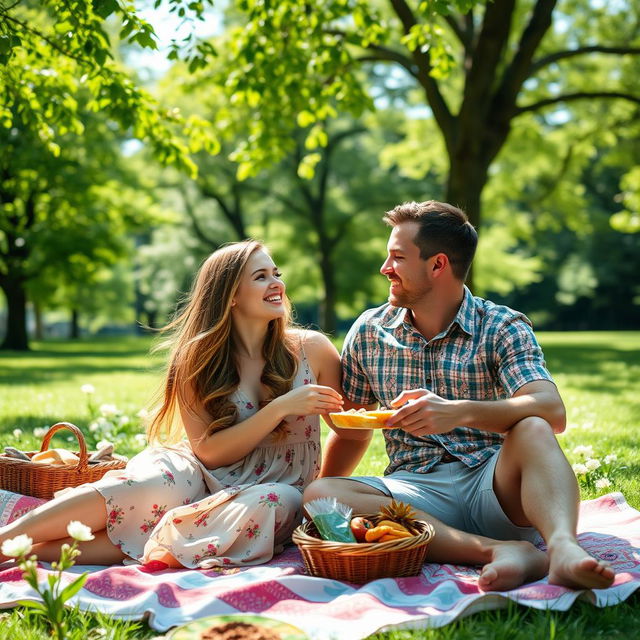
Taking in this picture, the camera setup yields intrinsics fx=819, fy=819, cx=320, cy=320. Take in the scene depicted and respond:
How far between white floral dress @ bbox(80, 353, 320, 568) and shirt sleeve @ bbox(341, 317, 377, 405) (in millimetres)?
315

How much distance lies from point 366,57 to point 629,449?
8.50 m

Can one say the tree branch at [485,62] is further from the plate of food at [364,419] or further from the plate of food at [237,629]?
the plate of food at [237,629]

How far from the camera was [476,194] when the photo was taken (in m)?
12.7

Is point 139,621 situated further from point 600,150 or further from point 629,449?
point 600,150

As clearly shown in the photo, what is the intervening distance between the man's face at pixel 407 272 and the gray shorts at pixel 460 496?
0.90m

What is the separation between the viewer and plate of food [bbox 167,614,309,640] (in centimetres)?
281

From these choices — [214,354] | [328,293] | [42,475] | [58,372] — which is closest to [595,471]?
[214,354]

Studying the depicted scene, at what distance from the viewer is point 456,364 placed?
4238mm

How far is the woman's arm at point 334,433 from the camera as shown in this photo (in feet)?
15.5

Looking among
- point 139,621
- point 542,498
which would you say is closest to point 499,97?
point 542,498

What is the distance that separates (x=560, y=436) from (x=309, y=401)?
3921 mm

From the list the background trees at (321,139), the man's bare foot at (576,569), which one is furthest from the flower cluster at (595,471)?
the background trees at (321,139)

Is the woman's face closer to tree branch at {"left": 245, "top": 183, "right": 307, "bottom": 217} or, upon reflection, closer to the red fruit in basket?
the red fruit in basket

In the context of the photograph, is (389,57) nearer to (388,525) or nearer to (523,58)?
(523,58)
